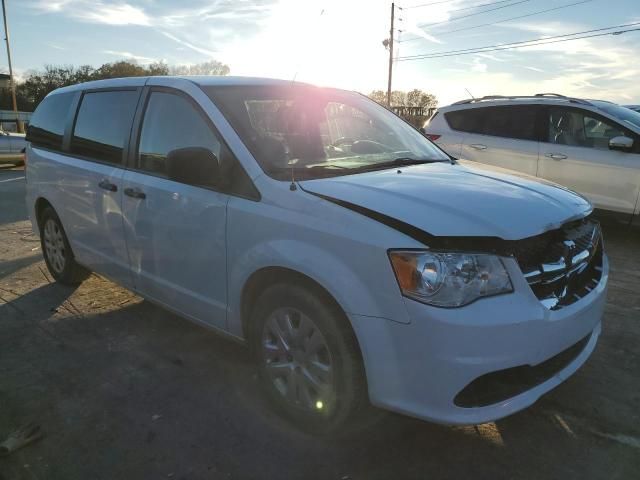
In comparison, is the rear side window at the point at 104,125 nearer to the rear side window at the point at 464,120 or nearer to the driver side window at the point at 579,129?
the rear side window at the point at 464,120

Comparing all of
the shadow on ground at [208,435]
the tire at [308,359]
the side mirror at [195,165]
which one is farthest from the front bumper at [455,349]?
the side mirror at [195,165]

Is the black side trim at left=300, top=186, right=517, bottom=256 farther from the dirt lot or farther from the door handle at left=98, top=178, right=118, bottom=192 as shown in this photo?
the door handle at left=98, top=178, right=118, bottom=192

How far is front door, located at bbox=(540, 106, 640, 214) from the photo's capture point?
6516mm

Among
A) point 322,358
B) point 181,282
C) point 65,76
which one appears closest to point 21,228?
point 181,282

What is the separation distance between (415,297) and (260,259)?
0.88 metres

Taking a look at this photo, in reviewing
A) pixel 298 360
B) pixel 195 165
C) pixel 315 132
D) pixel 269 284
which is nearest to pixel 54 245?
pixel 195 165

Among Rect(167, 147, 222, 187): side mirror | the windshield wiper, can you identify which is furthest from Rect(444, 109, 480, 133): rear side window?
Rect(167, 147, 222, 187): side mirror

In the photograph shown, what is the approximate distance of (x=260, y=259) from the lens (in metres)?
2.73

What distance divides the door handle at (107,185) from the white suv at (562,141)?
4.60 m

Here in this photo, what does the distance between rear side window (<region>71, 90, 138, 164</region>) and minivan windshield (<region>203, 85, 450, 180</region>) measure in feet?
2.94

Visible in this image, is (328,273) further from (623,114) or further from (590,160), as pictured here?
(623,114)

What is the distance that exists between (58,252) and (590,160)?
6.18 m

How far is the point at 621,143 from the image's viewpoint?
6410mm

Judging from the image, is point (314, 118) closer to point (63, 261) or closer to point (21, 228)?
point (63, 261)
